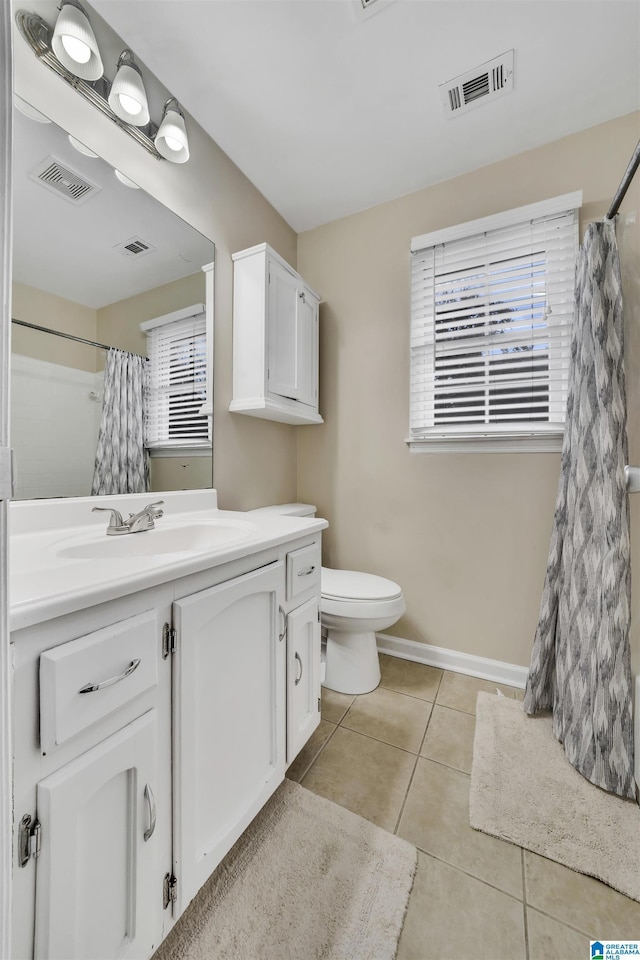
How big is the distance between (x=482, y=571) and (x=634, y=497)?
0.77m

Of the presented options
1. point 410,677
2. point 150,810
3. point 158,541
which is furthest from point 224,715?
point 410,677

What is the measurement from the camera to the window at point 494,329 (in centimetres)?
171

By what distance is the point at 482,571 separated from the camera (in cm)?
189

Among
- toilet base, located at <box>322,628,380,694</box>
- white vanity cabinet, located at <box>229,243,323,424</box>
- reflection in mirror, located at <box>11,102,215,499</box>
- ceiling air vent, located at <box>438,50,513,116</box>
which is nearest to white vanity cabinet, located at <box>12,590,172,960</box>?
reflection in mirror, located at <box>11,102,215,499</box>

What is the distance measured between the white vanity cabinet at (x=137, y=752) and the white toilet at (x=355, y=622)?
61 centimetres

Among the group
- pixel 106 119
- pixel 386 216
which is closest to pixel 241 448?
pixel 106 119

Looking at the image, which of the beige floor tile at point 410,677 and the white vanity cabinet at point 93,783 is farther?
the beige floor tile at point 410,677

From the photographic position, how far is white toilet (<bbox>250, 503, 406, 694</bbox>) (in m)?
1.63

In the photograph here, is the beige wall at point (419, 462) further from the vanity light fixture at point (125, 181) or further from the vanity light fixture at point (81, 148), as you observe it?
the vanity light fixture at point (81, 148)

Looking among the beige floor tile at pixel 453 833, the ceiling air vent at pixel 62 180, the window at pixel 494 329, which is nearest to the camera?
the beige floor tile at pixel 453 833

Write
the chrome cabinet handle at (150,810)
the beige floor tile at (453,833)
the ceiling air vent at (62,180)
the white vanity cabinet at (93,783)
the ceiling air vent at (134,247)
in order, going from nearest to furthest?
1. the white vanity cabinet at (93,783)
2. the chrome cabinet handle at (150,810)
3. the beige floor tile at (453,833)
4. the ceiling air vent at (62,180)
5. the ceiling air vent at (134,247)

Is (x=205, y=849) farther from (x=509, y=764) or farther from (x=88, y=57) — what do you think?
(x=88, y=57)

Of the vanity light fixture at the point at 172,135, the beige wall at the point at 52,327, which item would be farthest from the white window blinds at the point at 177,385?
the vanity light fixture at the point at 172,135

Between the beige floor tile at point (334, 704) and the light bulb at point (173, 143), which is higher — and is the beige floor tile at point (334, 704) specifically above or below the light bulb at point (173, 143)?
below
